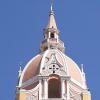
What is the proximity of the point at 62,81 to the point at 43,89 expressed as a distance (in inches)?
76.0

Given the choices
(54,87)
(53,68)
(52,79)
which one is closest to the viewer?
(53,68)

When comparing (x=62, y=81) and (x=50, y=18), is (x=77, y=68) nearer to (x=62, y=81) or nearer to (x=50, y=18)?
(x=62, y=81)

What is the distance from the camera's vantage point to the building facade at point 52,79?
6250cm

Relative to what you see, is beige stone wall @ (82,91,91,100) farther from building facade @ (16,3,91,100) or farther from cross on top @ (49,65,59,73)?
cross on top @ (49,65,59,73)

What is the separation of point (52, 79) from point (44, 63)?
Result: 206 cm

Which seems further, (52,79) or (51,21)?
(51,21)

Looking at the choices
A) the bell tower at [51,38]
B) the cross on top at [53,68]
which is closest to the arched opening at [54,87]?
the cross on top at [53,68]

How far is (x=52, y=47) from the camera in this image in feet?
231

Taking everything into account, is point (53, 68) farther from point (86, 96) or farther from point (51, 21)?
point (51, 21)

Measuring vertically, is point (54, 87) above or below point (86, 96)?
above

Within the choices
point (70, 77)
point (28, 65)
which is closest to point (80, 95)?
point (70, 77)

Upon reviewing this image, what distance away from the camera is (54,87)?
64938 mm

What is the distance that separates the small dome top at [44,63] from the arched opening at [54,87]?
1.28 meters

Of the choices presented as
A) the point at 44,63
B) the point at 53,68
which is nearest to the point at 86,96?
the point at 53,68
